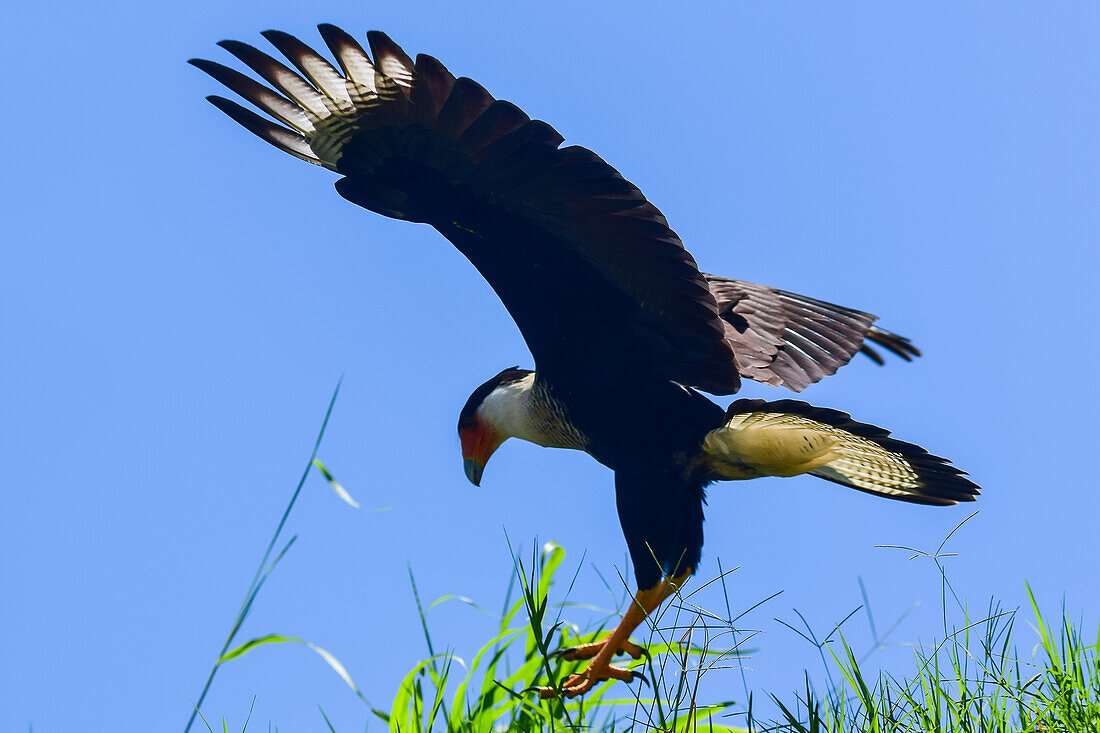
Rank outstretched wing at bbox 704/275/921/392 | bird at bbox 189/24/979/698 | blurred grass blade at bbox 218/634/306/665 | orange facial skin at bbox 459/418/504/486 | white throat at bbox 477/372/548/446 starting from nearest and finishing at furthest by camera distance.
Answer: blurred grass blade at bbox 218/634/306/665 → bird at bbox 189/24/979/698 → white throat at bbox 477/372/548/446 → outstretched wing at bbox 704/275/921/392 → orange facial skin at bbox 459/418/504/486

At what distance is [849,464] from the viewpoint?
389 cm

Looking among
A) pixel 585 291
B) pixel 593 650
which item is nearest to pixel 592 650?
pixel 593 650

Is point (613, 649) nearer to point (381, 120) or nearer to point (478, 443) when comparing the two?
point (478, 443)

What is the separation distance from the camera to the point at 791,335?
14.5 ft

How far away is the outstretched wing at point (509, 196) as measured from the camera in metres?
3.05

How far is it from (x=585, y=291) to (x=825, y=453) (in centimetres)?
108

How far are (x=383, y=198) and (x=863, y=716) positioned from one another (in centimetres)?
226

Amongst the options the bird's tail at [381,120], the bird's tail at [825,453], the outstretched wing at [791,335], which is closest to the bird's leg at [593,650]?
the bird's tail at [825,453]

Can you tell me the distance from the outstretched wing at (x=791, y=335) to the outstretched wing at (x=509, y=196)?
1.89 ft

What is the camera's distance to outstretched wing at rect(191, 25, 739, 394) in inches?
120

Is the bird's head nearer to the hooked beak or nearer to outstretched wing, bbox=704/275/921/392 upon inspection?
the hooked beak

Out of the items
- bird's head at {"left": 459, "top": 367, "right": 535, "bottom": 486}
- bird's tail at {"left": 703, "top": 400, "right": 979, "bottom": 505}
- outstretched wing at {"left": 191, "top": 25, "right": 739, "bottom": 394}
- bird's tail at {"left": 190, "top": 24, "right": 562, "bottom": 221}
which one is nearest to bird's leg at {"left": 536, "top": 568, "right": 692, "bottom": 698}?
bird's tail at {"left": 703, "top": 400, "right": 979, "bottom": 505}

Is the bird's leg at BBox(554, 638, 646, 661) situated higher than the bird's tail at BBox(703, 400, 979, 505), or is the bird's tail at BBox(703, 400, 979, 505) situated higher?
the bird's tail at BBox(703, 400, 979, 505)

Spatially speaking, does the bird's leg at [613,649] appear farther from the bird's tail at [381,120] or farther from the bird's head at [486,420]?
the bird's tail at [381,120]
